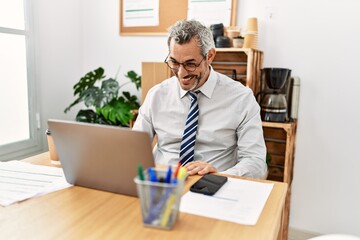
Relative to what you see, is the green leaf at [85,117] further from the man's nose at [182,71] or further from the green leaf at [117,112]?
the man's nose at [182,71]

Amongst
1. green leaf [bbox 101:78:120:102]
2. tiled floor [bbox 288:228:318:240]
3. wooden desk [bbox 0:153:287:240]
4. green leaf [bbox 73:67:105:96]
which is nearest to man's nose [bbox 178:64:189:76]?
wooden desk [bbox 0:153:287:240]

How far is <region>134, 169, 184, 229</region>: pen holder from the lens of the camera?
0.77 m

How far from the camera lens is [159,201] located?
0.78 m

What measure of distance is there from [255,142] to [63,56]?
76.9 inches

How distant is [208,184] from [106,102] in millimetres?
1648

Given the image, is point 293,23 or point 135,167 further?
point 293,23

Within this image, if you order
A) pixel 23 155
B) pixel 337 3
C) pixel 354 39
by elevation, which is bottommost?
pixel 23 155

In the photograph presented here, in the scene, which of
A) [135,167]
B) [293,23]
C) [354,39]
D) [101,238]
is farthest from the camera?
[293,23]

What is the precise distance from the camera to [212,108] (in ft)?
5.40

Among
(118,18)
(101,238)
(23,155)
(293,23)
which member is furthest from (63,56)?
(101,238)

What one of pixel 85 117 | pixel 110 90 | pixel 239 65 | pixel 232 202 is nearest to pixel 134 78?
pixel 110 90

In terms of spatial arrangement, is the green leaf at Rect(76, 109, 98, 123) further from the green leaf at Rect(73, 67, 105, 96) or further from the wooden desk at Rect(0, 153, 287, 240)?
the wooden desk at Rect(0, 153, 287, 240)

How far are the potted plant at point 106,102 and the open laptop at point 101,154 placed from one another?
136 cm

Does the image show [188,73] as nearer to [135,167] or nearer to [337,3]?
[135,167]
